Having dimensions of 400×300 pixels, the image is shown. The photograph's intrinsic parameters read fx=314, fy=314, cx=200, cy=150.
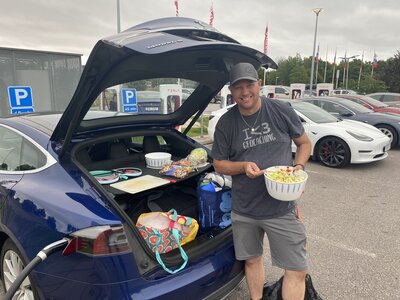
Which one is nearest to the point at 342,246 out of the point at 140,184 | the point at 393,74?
the point at 140,184

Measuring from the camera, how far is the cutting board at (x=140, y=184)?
224 centimetres

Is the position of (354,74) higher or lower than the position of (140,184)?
higher

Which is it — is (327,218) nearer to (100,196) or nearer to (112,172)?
(112,172)

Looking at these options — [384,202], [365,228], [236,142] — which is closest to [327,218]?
[365,228]

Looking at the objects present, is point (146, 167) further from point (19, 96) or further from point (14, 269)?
point (19, 96)

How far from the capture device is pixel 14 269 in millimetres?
2145

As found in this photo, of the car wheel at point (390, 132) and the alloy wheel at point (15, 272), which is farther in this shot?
the car wheel at point (390, 132)

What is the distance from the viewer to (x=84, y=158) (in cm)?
280

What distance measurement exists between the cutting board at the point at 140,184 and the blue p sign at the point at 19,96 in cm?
425

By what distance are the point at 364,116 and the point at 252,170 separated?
7.94 meters

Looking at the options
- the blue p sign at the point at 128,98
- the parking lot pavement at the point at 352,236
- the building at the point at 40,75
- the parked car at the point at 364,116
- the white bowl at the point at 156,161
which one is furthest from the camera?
the parked car at the point at 364,116

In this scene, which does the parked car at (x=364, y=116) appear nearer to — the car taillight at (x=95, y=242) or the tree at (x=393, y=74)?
the car taillight at (x=95, y=242)

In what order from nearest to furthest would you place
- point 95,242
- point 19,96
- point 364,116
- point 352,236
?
point 95,242
point 352,236
point 19,96
point 364,116


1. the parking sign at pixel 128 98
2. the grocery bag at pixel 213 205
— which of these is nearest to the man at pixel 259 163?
the grocery bag at pixel 213 205
